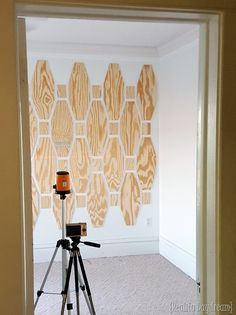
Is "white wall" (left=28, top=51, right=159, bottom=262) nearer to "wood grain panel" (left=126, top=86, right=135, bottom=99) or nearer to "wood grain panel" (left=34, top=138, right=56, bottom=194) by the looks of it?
"wood grain panel" (left=126, top=86, right=135, bottom=99)

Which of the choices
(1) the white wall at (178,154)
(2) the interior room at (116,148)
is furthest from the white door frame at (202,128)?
(2) the interior room at (116,148)

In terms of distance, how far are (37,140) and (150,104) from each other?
133 cm

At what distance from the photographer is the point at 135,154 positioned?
4.31 m

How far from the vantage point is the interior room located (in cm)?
375

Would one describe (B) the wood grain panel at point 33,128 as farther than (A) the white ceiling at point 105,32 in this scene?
Yes

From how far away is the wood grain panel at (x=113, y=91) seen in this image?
4.20 m

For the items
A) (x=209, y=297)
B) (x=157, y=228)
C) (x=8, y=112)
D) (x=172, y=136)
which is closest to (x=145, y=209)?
(x=157, y=228)

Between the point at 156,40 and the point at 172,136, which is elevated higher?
the point at 156,40

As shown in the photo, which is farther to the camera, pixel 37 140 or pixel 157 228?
pixel 157 228

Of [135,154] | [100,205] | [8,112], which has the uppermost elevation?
[8,112]

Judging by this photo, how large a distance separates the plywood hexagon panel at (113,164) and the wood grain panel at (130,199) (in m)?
0.10

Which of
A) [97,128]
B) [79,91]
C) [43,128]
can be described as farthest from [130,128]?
[43,128]

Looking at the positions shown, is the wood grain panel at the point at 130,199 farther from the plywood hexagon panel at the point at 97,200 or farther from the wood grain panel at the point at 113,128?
the wood grain panel at the point at 113,128

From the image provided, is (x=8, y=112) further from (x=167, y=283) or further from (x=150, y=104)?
(x=150, y=104)
